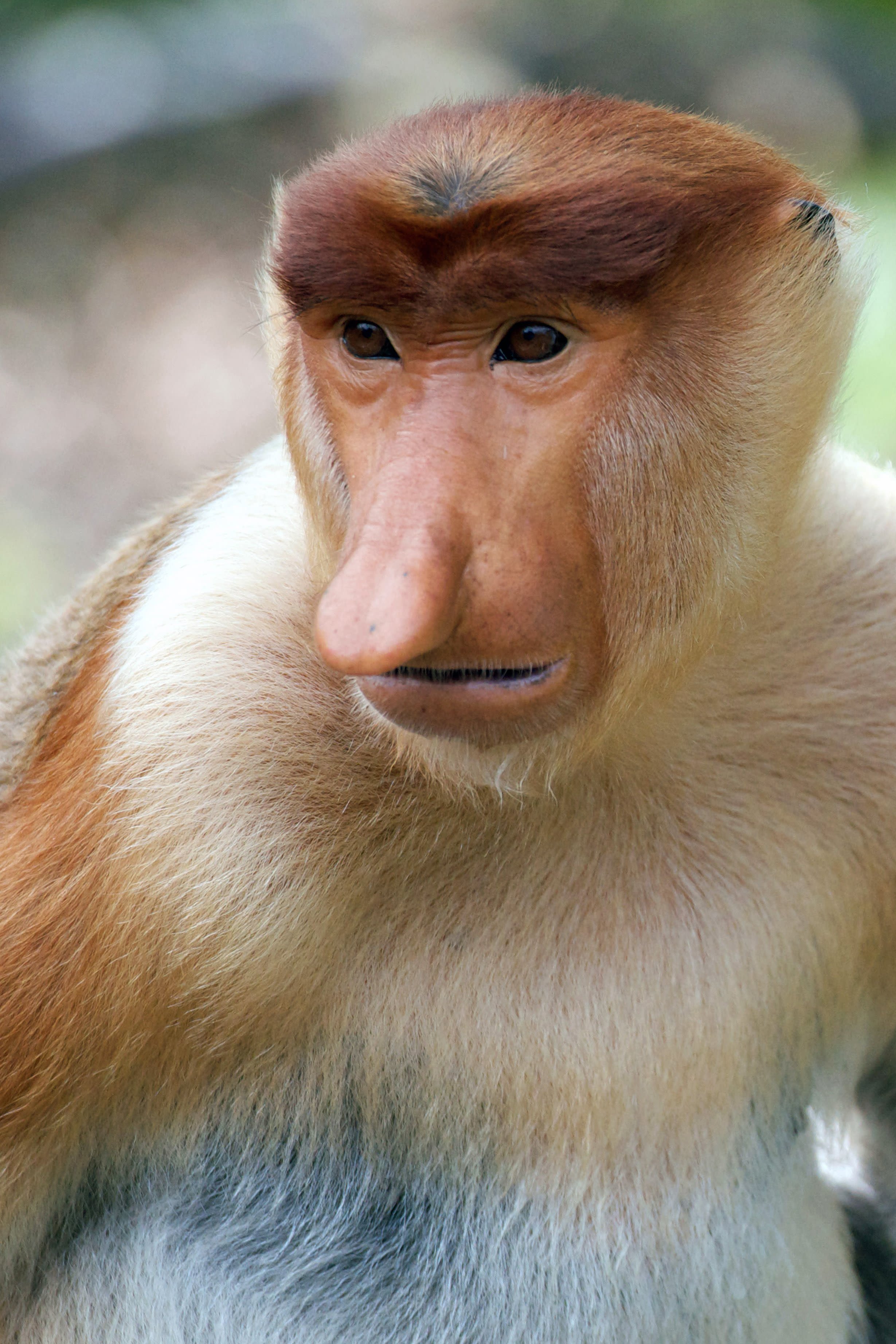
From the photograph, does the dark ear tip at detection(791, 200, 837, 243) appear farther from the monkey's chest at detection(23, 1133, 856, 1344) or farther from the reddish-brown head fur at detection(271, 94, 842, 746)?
the monkey's chest at detection(23, 1133, 856, 1344)

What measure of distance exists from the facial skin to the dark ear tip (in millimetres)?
427

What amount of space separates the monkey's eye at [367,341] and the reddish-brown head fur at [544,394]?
2cm

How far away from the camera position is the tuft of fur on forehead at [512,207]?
192cm

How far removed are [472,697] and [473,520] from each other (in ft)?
0.79

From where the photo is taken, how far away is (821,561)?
2.54 meters

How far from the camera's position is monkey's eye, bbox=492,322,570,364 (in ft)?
6.47

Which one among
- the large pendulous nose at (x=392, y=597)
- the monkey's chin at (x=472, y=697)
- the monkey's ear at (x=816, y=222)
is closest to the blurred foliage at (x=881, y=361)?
the monkey's ear at (x=816, y=222)

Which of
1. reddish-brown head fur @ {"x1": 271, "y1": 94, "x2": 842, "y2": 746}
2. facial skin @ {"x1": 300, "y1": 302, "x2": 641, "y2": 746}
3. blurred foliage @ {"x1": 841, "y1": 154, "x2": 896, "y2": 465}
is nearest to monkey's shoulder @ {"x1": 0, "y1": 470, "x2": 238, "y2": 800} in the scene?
reddish-brown head fur @ {"x1": 271, "y1": 94, "x2": 842, "y2": 746}

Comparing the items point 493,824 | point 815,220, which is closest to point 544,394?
point 815,220

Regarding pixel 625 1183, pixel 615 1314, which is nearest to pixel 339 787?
pixel 625 1183

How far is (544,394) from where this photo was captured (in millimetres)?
1954

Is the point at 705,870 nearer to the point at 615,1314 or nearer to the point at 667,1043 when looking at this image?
the point at 667,1043

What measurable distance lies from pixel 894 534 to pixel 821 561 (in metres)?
0.19

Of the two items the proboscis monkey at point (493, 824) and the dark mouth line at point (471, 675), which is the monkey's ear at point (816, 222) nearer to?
the proboscis monkey at point (493, 824)
